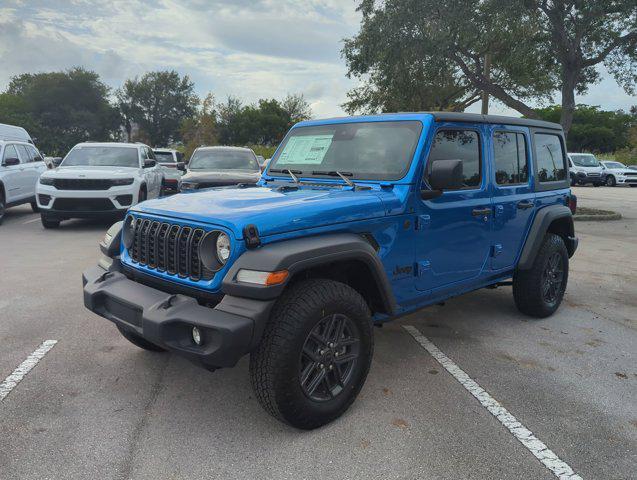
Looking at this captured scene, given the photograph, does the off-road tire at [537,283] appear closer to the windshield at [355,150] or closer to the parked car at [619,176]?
the windshield at [355,150]

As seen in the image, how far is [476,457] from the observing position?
271cm

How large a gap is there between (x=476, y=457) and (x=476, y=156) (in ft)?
7.58

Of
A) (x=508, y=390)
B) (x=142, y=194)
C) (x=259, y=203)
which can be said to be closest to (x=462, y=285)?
(x=508, y=390)

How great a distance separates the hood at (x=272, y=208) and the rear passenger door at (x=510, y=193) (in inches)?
55.4

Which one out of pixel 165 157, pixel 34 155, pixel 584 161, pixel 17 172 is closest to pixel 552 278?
pixel 17 172

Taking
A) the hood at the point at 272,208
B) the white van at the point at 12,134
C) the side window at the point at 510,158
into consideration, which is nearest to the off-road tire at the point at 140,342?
the hood at the point at 272,208

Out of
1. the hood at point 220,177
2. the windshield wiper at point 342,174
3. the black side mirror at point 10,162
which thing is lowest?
the black side mirror at point 10,162

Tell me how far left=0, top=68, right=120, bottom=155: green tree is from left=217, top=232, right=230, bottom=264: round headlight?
59.7m

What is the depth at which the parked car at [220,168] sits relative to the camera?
9.42 metres

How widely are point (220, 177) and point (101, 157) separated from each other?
3.14 meters

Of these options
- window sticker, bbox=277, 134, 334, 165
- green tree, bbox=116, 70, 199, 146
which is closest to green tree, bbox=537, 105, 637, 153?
green tree, bbox=116, 70, 199, 146

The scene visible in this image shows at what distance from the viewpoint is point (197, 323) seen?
101 inches

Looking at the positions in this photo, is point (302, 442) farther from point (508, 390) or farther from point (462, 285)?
point (462, 285)

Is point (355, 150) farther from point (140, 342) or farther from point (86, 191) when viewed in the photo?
point (86, 191)
